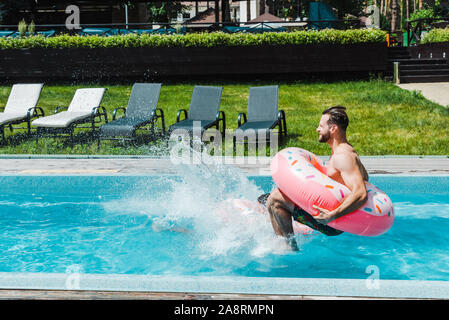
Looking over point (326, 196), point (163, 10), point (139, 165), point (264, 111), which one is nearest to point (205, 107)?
point (264, 111)

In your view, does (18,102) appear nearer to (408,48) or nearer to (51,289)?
(51,289)

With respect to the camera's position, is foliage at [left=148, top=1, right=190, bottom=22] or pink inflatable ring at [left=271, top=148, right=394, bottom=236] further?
foliage at [left=148, top=1, right=190, bottom=22]

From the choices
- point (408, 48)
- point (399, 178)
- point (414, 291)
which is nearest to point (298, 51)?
point (408, 48)

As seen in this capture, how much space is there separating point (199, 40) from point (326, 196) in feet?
43.2

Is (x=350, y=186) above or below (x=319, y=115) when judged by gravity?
above

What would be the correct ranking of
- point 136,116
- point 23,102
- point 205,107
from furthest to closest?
point 23,102
point 205,107
point 136,116

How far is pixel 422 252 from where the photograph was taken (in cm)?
595

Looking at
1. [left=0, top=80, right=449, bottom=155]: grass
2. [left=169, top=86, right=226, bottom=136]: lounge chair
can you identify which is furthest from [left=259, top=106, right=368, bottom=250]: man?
[left=169, top=86, right=226, bottom=136]: lounge chair

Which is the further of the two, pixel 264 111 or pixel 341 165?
pixel 264 111

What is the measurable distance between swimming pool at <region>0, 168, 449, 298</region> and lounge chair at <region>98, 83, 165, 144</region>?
2.01 m

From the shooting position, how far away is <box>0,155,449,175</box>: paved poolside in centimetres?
760

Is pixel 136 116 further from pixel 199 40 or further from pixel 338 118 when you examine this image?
pixel 199 40

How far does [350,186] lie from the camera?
448 cm

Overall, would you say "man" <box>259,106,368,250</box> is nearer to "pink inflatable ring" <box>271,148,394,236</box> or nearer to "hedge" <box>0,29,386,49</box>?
"pink inflatable ring" <box>271,148,394,236</box>
